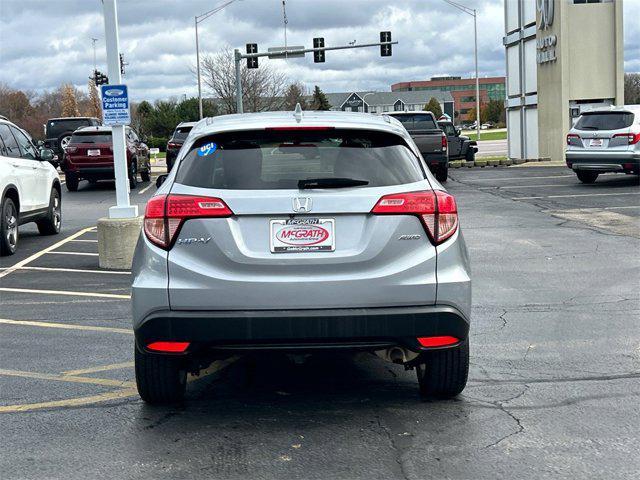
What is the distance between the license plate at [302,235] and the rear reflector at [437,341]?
68 centimetres

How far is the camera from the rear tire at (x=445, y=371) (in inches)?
216

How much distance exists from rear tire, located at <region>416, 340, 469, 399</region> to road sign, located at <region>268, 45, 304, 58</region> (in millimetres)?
36774

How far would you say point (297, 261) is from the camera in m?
4.98

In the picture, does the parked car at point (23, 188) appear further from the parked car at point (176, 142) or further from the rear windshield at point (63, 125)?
the rear windshield at point (63, 125)

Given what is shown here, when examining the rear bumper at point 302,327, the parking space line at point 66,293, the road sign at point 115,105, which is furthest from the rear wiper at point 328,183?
the road sign at point 115,105

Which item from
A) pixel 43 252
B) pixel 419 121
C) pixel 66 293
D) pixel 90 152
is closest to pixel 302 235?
pixel 66 293

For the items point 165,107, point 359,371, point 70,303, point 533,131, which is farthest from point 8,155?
point 165,107

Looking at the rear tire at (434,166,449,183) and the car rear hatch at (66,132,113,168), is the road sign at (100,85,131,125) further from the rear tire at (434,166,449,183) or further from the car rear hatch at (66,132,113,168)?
the car rear hatch at (66,132,113,168)

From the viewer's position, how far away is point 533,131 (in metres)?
36.2

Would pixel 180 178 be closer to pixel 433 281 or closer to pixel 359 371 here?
pixel 433 281

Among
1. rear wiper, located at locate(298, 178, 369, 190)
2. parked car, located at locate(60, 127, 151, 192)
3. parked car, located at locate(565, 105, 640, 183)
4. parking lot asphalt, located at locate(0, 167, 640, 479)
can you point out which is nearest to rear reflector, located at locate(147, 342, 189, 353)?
Answer: parking lot asphalt, located at locate(0, 167, 640, 479)

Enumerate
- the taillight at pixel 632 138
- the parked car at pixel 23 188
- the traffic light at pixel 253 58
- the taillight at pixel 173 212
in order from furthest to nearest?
the traffic light at pixel 253 58 → the taillight at pixel 632 138 → the parked car at pixel 23 188 → the taillight at pixel 173 212

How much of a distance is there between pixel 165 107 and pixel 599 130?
66.0 m

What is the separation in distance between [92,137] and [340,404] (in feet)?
74.2
